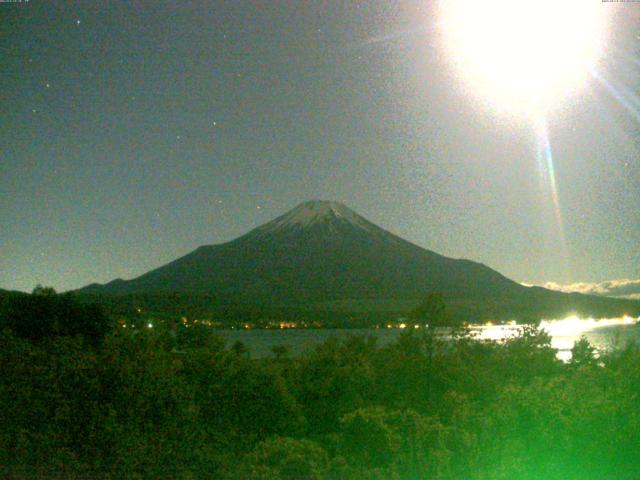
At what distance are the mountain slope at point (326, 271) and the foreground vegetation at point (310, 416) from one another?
55731 mm

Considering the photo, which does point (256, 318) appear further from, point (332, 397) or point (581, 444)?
point (581, 444)

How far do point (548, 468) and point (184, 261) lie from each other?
4178 inches

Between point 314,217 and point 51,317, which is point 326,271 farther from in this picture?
point 51,317

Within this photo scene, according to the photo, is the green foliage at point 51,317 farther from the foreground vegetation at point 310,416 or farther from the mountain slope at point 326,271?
the mountain slope at point 326,271

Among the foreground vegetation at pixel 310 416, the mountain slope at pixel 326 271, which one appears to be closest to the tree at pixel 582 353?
the foreground vegetation at pixel 310 416

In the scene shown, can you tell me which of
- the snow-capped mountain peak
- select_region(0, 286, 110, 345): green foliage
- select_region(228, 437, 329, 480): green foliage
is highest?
the snow-capped mountain peak

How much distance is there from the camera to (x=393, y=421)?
30.2ft

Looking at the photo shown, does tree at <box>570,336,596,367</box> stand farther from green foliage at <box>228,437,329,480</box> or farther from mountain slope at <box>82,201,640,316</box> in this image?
mountain slope at <box>82,201,640,316</box>

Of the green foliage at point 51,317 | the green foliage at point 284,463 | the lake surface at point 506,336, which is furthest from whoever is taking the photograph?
the lake surface at point 506,336

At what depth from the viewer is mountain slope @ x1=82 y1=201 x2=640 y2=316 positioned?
274ft

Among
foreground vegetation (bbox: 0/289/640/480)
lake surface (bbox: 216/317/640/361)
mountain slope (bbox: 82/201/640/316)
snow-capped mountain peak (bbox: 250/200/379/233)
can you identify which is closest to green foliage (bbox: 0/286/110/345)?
lake surface (bbox: 216/317/640/361)

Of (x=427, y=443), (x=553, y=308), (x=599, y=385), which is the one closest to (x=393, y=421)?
(x=427, y=443)

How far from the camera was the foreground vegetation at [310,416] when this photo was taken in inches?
259

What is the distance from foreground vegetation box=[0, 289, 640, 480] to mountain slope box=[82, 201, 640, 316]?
55731mm
